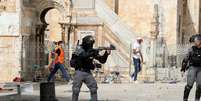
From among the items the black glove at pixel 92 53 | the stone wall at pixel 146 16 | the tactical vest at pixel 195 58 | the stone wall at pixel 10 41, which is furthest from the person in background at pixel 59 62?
the stone wall at pixel 146 16

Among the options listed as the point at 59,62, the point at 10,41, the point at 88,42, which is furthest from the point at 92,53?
the point at 10,41

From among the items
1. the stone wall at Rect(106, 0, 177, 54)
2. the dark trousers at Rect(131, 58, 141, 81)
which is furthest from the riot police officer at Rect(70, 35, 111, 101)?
the stone wall at Rect(106, 0, 177, 54)

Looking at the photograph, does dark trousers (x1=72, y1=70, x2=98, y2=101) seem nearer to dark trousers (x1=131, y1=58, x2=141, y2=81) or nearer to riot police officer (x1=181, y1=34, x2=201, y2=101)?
riot police officer (x1=181, y1=34, x2=201, y2=101)

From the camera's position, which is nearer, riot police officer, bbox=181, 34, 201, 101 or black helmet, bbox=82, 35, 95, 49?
black helmet, bbox=82, 35, 95, 49

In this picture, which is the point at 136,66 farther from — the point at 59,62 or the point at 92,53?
the point at 92,53

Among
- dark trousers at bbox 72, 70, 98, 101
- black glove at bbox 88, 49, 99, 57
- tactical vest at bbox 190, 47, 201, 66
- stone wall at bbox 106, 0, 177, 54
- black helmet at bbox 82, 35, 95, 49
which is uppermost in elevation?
stone wall at bbox 106, 0, 177, 54

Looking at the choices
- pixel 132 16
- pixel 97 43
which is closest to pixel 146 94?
pixel 97 43

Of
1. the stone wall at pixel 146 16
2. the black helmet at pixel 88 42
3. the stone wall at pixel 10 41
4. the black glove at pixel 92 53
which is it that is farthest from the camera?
the stone wall at pixel 146 16

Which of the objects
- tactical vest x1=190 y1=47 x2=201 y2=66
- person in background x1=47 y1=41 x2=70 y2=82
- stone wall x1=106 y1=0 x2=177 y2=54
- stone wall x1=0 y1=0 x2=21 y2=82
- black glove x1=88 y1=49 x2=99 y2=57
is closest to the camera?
black glove x1=88 y1=49 x2=99 y2=57

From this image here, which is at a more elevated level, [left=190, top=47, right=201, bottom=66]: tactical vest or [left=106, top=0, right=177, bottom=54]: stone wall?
[left=106, top=0, right=177, bottom=54]: stone wall

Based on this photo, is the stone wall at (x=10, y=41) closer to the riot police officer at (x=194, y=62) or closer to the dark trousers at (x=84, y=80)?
the riot police officer at (x=194, y=62)

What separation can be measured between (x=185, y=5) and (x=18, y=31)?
23.2 meters

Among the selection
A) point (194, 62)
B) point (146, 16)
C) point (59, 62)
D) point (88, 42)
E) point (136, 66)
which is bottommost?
point (136, 66)

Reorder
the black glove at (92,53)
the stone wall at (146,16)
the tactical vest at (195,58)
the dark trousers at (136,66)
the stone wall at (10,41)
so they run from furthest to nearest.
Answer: the stone wall at (146,16) → the stone wall at (10,41) → the dark trousers at (136,66) → the tactical vest at (195,58) → the black glove at (92,53)
